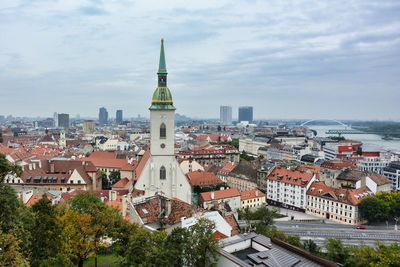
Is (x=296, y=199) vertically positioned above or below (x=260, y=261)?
below

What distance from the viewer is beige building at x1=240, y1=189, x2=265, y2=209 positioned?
70.2 m

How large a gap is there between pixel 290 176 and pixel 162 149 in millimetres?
40196

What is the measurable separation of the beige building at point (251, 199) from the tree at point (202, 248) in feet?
161

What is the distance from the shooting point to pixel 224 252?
22.0 metres

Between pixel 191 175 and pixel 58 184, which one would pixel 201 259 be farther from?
pixel 191 175

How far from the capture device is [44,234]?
2520cm

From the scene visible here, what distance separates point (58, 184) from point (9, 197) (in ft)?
156

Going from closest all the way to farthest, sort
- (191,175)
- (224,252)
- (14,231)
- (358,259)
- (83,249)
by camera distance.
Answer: (14,231) → (224,252) → (83,249) → (358,259) → (191,175)

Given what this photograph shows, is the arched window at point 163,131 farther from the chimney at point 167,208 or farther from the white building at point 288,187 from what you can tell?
the white building at point 288,187

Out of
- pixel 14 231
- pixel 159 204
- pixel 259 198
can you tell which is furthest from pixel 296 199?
pixel 14 231

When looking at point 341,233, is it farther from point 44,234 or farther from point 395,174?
point 44,234

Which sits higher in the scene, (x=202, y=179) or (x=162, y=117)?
(x=162, y=117)

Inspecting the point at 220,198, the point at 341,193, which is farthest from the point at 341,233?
the point at 220,198

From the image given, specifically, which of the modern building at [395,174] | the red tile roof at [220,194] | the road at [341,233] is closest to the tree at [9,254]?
the road at [341,233]
